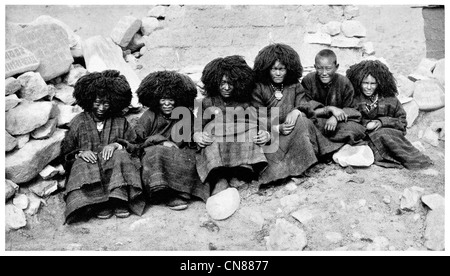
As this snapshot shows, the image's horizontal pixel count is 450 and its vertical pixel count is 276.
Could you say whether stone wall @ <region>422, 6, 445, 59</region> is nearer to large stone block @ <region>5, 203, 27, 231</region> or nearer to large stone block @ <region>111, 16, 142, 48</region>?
large stone block @ <region>111, 16, 142, 48</region>

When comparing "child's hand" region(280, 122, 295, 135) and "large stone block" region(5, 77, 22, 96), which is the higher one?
"large stone block" region(5, 77, 22, 96)

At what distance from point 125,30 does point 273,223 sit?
10.5 ft

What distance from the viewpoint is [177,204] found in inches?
173

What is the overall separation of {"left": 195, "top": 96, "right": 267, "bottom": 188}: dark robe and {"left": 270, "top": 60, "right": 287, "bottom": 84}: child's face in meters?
0.49

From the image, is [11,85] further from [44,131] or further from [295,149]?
[295,149]

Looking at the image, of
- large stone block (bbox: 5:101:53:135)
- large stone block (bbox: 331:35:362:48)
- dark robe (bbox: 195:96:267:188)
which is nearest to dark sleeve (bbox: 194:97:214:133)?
dark robe (bbox: 195:96:267:188)

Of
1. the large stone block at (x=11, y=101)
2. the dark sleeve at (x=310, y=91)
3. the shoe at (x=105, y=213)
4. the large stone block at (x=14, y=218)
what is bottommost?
the shoe at (x=105, y=213)

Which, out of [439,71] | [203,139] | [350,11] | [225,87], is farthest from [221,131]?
[439,71]

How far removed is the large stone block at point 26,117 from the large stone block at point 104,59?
963mm

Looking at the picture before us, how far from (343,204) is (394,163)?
793 mm

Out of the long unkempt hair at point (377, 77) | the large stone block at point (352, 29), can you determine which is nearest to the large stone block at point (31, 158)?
the long unkempt hair at point (377, 77)

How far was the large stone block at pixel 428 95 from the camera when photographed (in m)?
5.67

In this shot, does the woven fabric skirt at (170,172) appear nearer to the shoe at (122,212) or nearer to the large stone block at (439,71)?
the shoe at (122,212)

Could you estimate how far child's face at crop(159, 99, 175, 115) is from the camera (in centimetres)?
464
